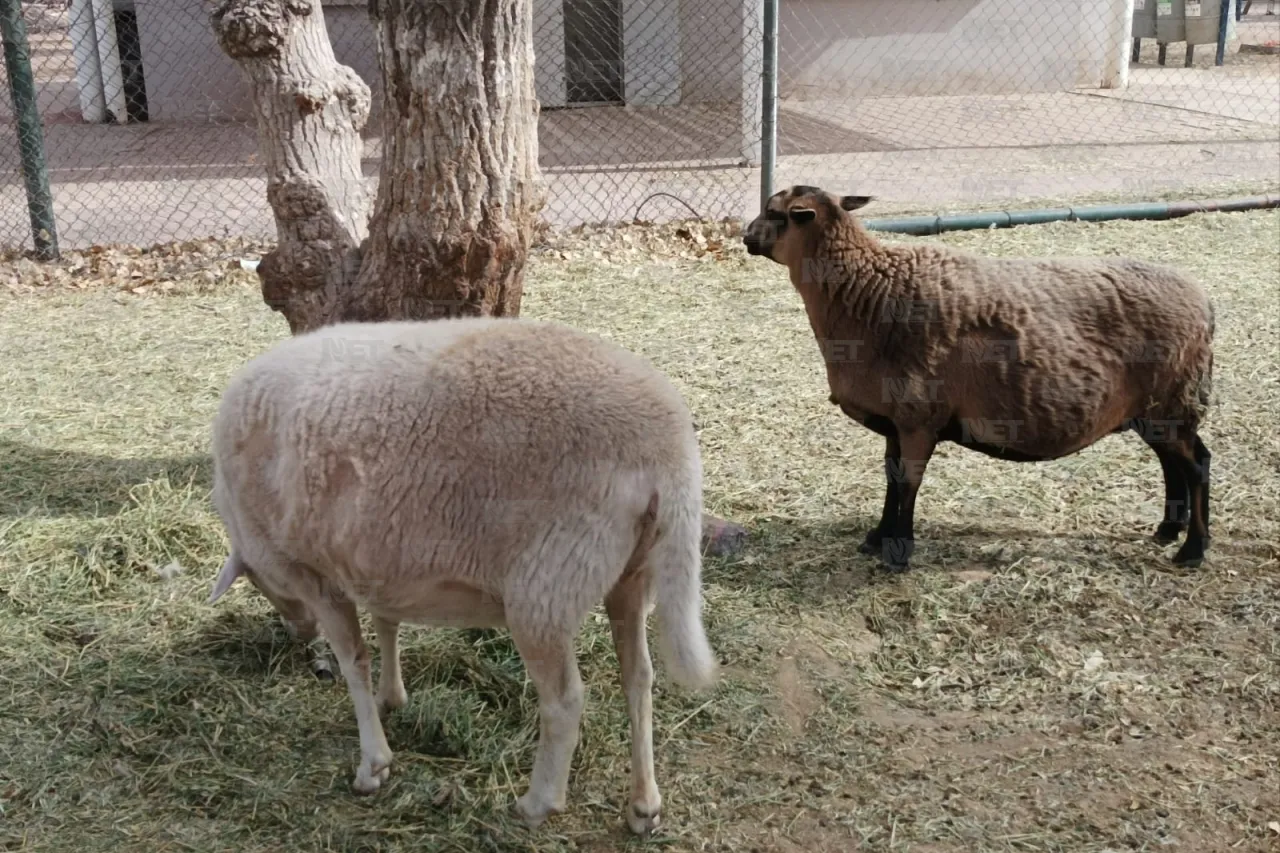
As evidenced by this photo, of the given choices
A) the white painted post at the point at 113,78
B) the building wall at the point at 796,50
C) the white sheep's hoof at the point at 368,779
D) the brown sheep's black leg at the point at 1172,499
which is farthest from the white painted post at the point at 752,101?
the white sheep's hoof at the point at 368,779

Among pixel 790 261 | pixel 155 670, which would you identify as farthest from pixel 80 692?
pixel 790 261

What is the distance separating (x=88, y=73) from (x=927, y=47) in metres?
8.81

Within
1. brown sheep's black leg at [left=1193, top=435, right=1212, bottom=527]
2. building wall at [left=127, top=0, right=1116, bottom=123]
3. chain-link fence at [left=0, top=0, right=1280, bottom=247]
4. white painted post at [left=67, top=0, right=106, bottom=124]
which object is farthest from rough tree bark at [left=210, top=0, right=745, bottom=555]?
white painted post at [left=67, top=0, right=106, bottom=124]

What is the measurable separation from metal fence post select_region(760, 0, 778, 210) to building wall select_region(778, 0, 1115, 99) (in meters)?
5.29

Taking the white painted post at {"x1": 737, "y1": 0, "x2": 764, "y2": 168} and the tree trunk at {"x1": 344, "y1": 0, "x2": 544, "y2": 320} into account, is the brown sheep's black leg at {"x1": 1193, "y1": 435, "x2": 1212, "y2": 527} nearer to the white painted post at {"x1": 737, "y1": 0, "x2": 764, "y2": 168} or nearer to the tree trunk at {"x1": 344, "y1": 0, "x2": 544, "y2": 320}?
the tree trunk at {"x1": 344, "y1": 0, "x2": 544, "y2": 320}

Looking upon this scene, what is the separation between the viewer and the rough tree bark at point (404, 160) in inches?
143

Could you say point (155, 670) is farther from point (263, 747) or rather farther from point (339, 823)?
point (339, 823)

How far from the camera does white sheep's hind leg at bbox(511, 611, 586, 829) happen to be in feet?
8.36

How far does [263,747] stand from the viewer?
3.07m

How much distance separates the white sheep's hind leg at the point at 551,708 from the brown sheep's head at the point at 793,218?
1880mm

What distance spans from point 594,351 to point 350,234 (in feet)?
5.95

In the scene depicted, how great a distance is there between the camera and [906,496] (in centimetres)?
389

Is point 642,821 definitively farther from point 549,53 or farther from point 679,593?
point 549,53

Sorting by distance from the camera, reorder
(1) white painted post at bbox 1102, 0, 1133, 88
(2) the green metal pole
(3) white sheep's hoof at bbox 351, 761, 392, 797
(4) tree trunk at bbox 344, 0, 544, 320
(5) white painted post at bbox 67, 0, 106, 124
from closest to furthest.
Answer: (3) white sheep's hoof at bbox 351, 761, 392, 797
(4) tree trunk at bbox 344, 0, 544, 320
(2) the green metal pole
(5) white painted post at bbox 67, 0, 106, 124
(1) white painted post at bbox 1102, 0, 1133, 88
